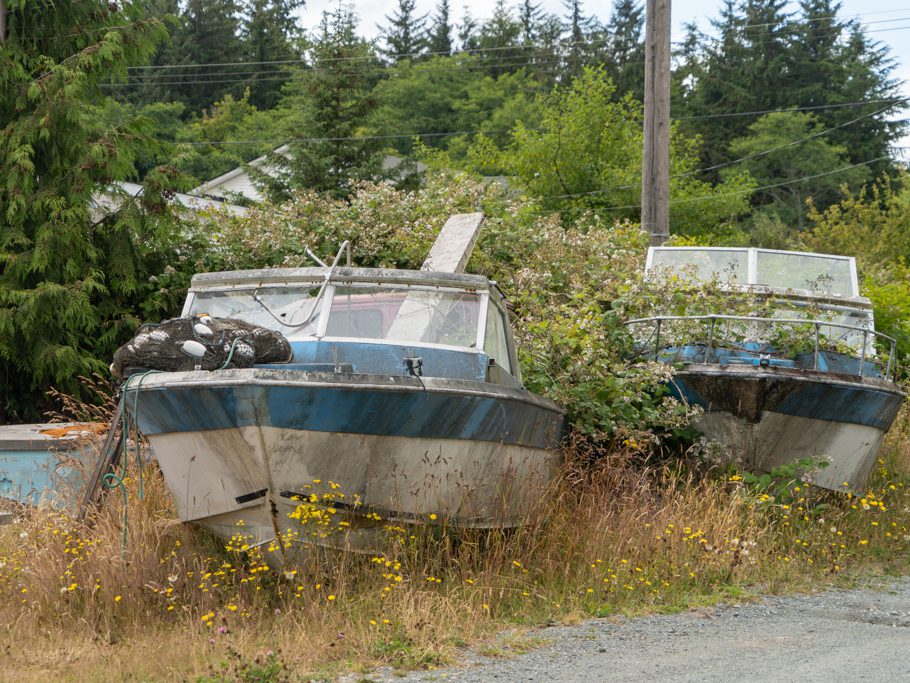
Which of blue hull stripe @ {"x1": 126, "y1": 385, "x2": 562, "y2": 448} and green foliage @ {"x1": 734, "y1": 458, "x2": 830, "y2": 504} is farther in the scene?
green foliage @ {"x1": 734, "y1": 458, "x2": 830, "y2": 504}

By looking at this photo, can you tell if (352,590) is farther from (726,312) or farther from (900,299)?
(900,299)

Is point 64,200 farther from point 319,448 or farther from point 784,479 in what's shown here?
point 784,479

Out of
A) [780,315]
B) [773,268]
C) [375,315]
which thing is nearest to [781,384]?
[780,315]

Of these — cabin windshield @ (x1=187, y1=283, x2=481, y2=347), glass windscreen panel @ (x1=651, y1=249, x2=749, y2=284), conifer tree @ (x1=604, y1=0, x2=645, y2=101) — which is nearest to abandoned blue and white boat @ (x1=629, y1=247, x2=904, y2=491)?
glass windscreen panel @ (x1=651, y1=249, x2=749, y2=284)

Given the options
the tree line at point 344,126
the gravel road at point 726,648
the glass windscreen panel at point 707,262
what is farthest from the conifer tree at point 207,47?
the gravel road at point 726,648

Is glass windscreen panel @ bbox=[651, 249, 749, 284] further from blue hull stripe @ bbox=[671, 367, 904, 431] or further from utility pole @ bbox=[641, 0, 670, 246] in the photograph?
blue hull stripe @ bbox=[671, 367, 904, 431]

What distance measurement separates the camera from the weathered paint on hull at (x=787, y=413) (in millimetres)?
9094

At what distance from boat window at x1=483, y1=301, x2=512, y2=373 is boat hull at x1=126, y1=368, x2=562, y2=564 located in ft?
3.28

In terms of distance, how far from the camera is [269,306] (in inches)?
312

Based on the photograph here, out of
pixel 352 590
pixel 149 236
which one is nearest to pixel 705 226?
pixel 149 236

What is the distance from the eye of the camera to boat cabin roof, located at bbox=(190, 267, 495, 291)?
7836 millimetres

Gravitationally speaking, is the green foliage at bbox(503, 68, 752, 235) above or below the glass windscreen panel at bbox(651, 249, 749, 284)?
above

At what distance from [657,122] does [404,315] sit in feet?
24.8

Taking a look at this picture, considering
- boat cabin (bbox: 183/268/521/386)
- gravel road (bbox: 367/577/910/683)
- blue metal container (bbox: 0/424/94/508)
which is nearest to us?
gravel road (bbox: 367/577/910/683)
